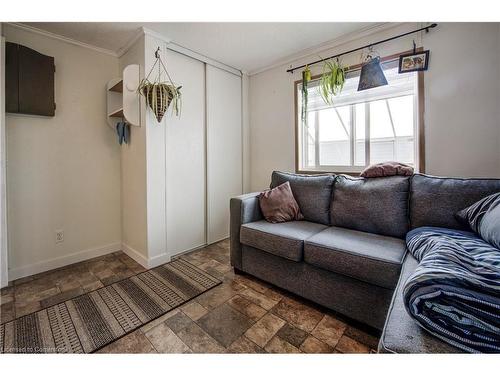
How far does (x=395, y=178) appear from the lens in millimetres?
1765

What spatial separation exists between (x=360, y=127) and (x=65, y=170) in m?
3.05

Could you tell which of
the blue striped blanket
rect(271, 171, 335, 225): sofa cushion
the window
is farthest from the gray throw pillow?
rect(271, 171, 335, 225): sofa cushion

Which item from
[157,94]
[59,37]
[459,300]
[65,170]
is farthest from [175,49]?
[459,300]

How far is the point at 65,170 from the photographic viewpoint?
2246 mm

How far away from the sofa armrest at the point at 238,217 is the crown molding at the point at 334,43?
5.91ft

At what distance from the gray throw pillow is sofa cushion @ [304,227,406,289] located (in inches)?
14.3

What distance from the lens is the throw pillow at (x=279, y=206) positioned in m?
2.04

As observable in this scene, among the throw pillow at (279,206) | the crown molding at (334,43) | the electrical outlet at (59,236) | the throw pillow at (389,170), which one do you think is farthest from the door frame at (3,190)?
the throw pillow at (389,170)

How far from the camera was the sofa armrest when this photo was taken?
200 centimetres

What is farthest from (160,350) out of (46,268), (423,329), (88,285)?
(46,268)

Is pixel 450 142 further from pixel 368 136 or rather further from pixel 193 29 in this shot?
pixel 193 29

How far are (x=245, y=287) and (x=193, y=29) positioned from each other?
7.85 ft

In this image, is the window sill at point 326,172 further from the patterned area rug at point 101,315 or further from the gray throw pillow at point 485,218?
the patterned area rug at point 101,315

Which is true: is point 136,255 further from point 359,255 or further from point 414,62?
point 414,62
